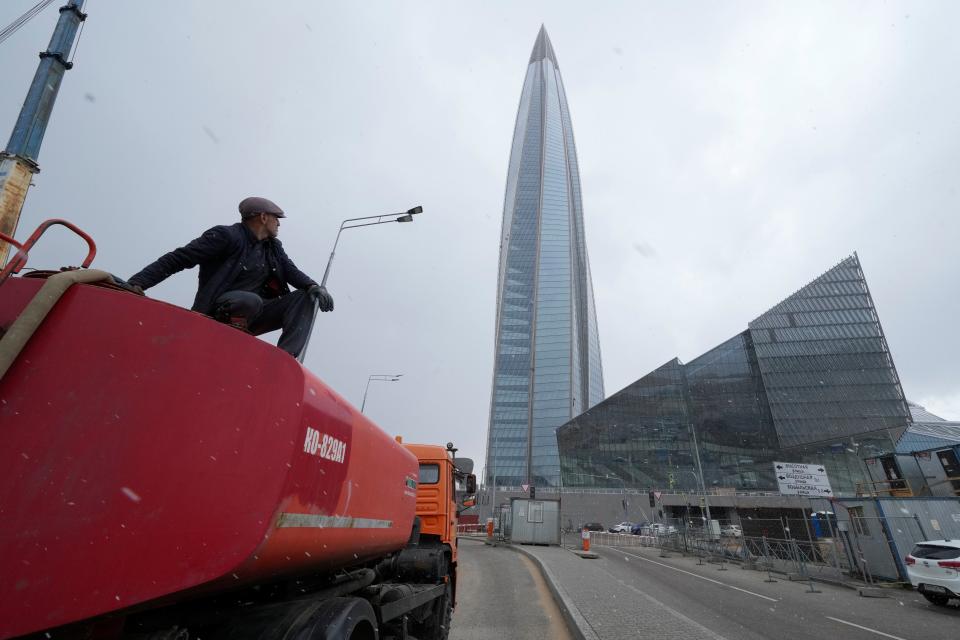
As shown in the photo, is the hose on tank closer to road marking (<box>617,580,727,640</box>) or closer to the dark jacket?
the dark jacket

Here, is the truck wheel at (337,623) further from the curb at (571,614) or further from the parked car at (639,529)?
the parked car at (639,529)

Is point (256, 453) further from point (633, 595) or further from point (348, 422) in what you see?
point (633, 595)

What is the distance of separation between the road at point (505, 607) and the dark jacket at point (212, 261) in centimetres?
692

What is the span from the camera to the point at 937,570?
10.9 m

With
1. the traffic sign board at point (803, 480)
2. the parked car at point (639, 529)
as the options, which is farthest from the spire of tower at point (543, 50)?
the traffic sign board at point (803, 480)

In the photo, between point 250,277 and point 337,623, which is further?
point 250,277

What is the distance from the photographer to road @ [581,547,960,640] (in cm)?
805

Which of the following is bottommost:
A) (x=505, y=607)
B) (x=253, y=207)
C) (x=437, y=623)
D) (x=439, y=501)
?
(x=505, y=607)

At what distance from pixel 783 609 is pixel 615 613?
199 inches

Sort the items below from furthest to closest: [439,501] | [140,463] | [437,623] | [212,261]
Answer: [439,501] < [437,623] < [212,261] < [140,463]

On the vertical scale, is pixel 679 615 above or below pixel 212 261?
below

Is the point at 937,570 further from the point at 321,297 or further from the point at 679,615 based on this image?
the point at 321,297

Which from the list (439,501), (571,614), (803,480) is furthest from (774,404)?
(439,501)

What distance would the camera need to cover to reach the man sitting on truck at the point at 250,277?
2.29 meters
